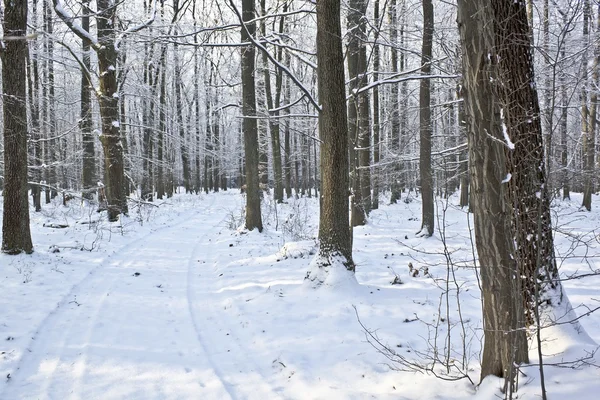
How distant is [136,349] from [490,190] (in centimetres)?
365

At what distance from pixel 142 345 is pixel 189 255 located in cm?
453

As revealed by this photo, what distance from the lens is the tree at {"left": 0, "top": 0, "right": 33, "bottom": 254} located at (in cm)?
696

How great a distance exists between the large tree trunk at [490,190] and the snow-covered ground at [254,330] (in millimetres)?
215

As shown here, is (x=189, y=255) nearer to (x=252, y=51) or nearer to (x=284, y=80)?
(x=252, y=51)

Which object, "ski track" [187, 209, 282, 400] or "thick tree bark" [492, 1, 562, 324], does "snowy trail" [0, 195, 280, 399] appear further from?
"thick tree bark" [492, 1, 562, 324]

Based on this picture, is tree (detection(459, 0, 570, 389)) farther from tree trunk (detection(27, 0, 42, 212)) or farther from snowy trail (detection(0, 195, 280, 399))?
tree trunk (detection(27, 0, 42, 212))

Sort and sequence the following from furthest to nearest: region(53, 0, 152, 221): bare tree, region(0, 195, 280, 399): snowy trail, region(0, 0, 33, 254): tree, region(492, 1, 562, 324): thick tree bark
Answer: region(53, 0, 152, 221): bare tree < region(0, 0, 33, 254): tree < region(0, 195, 280, 399): snowy trail < region(492, 1, 562, 324): thick tree bark

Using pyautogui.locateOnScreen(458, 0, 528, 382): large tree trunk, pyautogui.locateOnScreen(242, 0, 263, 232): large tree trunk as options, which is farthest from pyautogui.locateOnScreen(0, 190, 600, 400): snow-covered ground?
pyautogui.locateOnScreen(242, 0, 263, 232): large tree trunk

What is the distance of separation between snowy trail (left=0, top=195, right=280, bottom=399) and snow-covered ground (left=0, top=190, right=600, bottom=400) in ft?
0.05

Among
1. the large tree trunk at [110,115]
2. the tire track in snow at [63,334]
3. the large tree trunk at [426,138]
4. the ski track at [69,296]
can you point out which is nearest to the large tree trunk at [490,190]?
the tire track in snow at [63,334]

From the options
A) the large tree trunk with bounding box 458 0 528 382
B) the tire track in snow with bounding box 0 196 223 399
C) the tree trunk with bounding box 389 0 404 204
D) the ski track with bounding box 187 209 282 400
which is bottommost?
the ski track with bounding box 187 209 282 400

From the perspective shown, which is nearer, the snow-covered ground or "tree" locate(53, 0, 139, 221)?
the snow-covered ground

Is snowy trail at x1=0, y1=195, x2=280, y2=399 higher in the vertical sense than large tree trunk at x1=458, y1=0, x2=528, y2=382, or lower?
lower

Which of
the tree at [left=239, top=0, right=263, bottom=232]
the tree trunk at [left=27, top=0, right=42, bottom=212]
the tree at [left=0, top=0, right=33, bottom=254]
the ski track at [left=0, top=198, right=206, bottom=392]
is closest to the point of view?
the ski track at [left=0, top=198, right=206, bottom=392]
